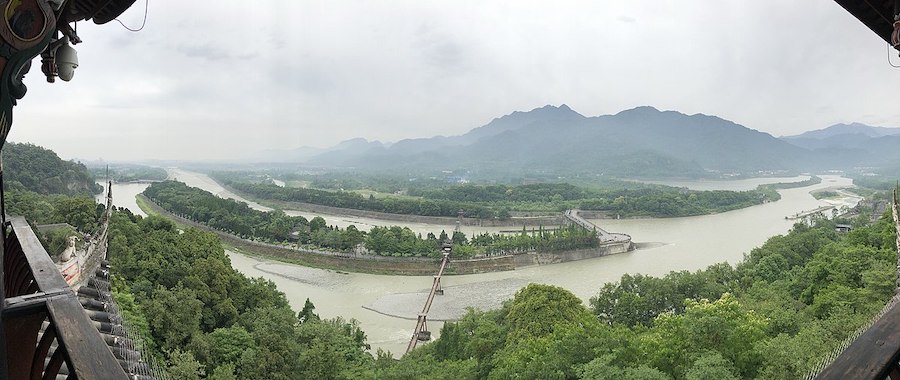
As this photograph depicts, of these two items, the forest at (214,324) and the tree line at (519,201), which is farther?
the tree line at (519,201)

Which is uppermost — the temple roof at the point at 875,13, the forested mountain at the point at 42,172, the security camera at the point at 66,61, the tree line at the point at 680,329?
the forested mountain at the point at 42,172

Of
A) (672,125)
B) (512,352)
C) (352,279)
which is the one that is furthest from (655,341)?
(672,125)

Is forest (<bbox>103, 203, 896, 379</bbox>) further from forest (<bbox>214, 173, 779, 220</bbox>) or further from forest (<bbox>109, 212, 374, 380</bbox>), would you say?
forest (<bbox>214, 173, 779, 220</bbox>)

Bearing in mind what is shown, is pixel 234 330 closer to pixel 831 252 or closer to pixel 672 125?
pixel 831 252

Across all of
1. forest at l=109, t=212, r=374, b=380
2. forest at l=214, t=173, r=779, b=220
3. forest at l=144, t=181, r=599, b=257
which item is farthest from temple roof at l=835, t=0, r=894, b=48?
forest at l=214, t=173, r=779, b=220

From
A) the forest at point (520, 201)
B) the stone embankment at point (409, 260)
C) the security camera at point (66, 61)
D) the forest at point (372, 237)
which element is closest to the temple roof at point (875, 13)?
the security camera at point (66, 61)

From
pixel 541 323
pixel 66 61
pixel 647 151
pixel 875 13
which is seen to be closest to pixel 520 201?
pixel 541 323

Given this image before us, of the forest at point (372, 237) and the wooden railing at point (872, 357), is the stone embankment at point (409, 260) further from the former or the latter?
the wooden railing at point (872, 357)
